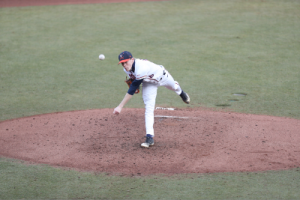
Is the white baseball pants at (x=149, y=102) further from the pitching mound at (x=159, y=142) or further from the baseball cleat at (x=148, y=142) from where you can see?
the pitching mound at (x=159, y=142)

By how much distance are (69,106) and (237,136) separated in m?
4.22

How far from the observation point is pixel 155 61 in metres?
11.4

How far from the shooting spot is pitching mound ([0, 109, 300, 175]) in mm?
5461

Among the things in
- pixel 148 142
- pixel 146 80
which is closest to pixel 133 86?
pixel 146 80

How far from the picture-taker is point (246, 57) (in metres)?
11.5

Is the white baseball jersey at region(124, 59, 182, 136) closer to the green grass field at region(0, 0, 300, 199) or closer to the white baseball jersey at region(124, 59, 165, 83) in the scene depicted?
the white baseball jersey at region(124, 59, 165, 83)

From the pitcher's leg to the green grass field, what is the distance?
1077 mm

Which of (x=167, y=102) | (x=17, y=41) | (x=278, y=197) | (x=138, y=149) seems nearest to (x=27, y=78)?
(x=17, y=41)

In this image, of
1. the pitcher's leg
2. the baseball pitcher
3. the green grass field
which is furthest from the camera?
the pitcher's leg

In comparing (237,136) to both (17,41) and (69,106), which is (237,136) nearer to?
(69,106)

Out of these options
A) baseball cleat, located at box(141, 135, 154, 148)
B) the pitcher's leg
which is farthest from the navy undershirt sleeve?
baseball cleat, located at box(141, 135, 154, 148)

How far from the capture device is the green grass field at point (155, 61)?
190 inches

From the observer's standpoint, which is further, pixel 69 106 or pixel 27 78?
pixel 27 78

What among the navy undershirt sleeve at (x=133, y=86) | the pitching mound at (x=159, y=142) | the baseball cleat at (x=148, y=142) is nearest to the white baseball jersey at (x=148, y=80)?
the navy undershirt sleeve at (x=133, y=86)
